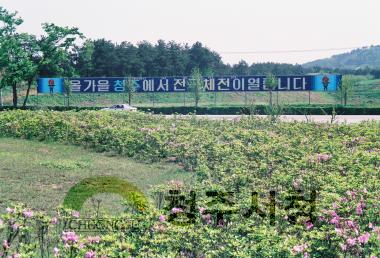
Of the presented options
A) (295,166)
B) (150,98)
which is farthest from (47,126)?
(150,98)

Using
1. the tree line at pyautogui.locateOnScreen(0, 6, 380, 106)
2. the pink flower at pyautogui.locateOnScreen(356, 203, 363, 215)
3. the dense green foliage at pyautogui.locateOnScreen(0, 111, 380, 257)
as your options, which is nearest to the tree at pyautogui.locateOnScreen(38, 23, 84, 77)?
the tree line at pyautogui.locateOnScreen(0, 6, 380, 106)

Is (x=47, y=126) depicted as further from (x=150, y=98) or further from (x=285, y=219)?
(x=150, y=98)

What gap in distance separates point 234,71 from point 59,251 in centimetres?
7558

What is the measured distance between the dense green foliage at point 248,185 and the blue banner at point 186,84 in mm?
27435

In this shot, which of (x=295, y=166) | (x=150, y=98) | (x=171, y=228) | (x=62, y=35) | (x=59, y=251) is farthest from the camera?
(x=150, y=98)

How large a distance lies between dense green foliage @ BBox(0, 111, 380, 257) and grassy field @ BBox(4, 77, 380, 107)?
32652 mm

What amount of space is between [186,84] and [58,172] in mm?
35223

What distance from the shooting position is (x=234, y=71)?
262 ft

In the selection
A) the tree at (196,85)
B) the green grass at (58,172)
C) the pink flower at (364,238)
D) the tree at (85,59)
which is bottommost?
the green grass at (58,172)

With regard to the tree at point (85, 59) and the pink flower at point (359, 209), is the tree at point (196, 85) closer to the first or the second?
the tree at point (85, 59)

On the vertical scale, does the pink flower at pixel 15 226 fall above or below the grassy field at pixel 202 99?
below

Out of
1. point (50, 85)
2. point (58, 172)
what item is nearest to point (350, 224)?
point (58, 172)

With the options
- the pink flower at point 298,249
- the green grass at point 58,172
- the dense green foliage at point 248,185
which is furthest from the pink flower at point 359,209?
the green grass at point 58,172

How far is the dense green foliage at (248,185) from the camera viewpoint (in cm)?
538
